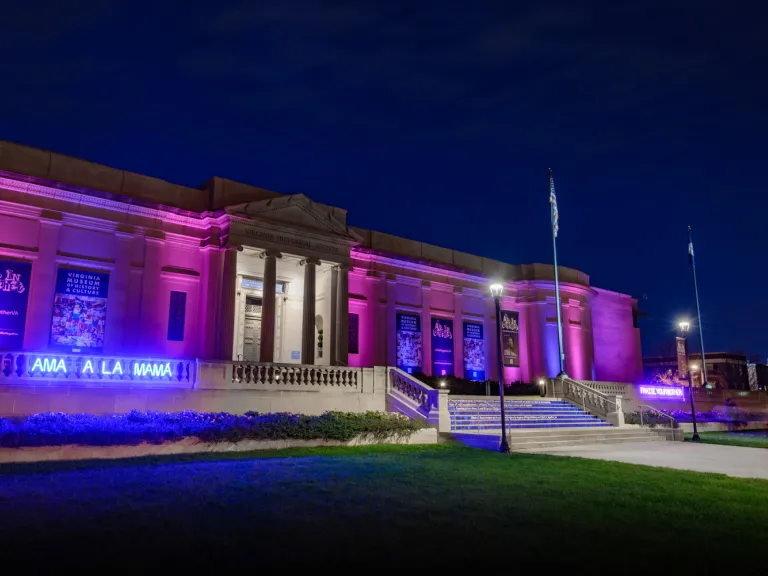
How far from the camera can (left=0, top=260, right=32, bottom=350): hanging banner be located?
22031 millimetres

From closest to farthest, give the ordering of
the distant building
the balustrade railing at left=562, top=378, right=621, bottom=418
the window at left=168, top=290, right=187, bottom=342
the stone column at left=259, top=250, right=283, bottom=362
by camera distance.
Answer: the stone column at left=259, top=250, right=283, bottom=362
the window at left=168, top=290, right=187, bottom=342
the balustrade railing at left=562, top=378, right=621, bottom=418
the distant building

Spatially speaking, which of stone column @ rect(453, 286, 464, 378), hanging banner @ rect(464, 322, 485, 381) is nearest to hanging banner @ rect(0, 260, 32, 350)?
stone column @ rect(453, 286, 464, 378)

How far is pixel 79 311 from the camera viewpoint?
78.9ft

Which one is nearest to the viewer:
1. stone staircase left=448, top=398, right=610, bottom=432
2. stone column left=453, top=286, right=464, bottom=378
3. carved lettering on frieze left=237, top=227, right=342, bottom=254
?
stone staircase left=448, top=398, right=610, bottom=432

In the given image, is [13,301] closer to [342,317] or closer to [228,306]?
[228,306]

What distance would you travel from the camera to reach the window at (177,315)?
86.7 ft

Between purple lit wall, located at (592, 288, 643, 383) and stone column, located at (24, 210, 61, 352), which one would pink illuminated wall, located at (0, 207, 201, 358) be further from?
purple lit wall, located at (592, 288, 643, 383)

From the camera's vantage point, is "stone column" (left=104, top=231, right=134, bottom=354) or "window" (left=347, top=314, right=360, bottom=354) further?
"window" (left=347, top=314, right=360, bottom=354)

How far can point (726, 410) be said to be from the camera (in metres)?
39.2

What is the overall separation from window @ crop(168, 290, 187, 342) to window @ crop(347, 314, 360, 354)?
31.0 feet

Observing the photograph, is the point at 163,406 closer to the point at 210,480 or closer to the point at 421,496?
the point at 210,480

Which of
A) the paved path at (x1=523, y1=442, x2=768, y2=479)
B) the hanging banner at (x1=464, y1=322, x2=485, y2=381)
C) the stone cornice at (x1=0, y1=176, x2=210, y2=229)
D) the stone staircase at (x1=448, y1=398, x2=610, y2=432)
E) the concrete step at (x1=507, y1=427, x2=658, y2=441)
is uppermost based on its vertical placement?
the stone cornice at (x1=0, y1=176, x2=210, y2=229)

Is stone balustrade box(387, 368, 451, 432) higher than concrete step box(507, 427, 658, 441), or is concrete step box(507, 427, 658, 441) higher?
stone balustrade box(387, 368, 451, 432)

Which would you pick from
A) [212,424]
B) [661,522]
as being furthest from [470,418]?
[661,522]
